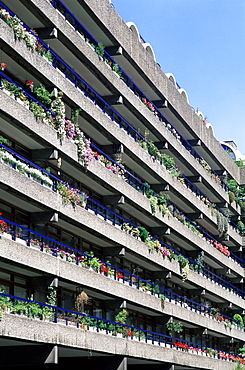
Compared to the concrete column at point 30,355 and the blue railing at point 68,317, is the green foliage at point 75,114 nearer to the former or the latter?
the blue railing at point 68,317

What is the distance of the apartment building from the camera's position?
29.1 m

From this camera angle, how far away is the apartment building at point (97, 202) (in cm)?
2911

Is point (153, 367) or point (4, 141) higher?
point (4, 141)

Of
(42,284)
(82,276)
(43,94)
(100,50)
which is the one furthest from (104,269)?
(100,50)

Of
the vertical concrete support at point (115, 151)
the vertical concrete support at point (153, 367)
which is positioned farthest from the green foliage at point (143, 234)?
the vertical concrete support at point (153, 367)

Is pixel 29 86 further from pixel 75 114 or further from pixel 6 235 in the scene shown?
pixel 6 235

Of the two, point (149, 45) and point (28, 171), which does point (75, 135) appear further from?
point (149, 45)

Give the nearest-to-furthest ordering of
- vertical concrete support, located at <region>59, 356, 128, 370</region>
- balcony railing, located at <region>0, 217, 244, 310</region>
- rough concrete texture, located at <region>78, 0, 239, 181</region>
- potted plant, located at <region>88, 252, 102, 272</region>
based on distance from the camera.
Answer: balcony railing, located at <region>0, 217, 244, 310</region> < potted plant, located at <region>88, 252, 102, 272</region> < vertical concrete support, located at <region>59, 356, 128, 370</region> < rough concrete texture, located at <region>78, 0, 239, 181</region>

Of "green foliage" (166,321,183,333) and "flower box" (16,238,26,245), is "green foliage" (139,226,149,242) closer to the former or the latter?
"green foliage" (166,321,183,333)

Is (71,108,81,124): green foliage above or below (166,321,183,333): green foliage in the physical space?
above

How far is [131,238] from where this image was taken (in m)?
39.8

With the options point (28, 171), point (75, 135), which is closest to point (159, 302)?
point (75, 135)

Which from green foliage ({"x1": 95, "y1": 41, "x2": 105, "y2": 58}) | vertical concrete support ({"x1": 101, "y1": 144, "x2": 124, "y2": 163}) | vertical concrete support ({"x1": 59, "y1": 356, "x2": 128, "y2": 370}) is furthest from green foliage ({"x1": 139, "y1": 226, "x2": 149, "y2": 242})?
green foliage ({"x1": 95, "y1": 41, "x2": 105, "y2": 58})

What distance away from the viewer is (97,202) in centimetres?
3831
